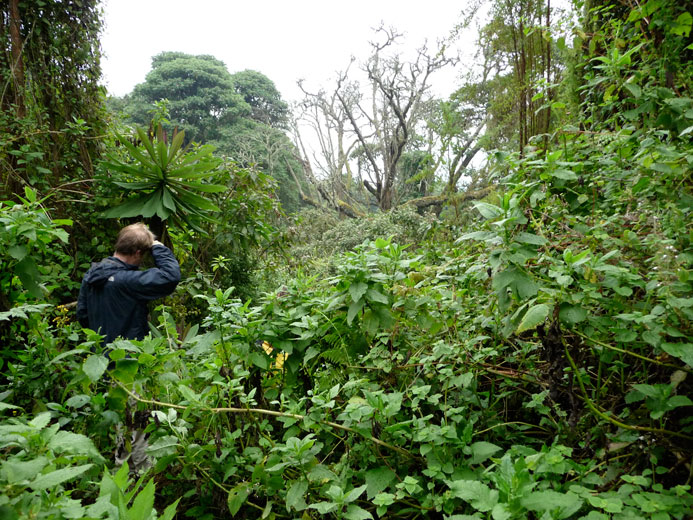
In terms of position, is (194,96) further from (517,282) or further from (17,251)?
(517,282)

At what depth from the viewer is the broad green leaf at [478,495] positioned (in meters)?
0.83

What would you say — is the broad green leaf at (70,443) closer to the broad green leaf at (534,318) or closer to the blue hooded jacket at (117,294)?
the broad green leaf at (534,318)

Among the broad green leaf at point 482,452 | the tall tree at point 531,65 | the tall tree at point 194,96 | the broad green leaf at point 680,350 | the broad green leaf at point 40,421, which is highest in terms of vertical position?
the tall tree at point 194,96

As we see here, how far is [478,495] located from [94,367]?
112 cm

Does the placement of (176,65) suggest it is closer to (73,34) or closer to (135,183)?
(73,34)

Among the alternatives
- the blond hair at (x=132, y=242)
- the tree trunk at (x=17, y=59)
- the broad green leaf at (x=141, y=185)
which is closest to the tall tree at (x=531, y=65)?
the blond hair at (x=132, y=242)

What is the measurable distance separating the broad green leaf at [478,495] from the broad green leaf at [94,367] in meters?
1.03

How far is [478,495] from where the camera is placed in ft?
2.84

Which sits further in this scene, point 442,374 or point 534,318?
point 442,374

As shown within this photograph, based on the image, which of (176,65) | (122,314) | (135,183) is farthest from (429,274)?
(176,65)

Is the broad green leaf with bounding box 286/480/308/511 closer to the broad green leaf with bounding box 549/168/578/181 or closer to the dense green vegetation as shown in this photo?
the dense green vegetation

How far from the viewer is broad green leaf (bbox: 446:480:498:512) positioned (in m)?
0.83

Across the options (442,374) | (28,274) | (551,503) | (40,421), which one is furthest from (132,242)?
(551,503)

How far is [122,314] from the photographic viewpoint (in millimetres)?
2473
